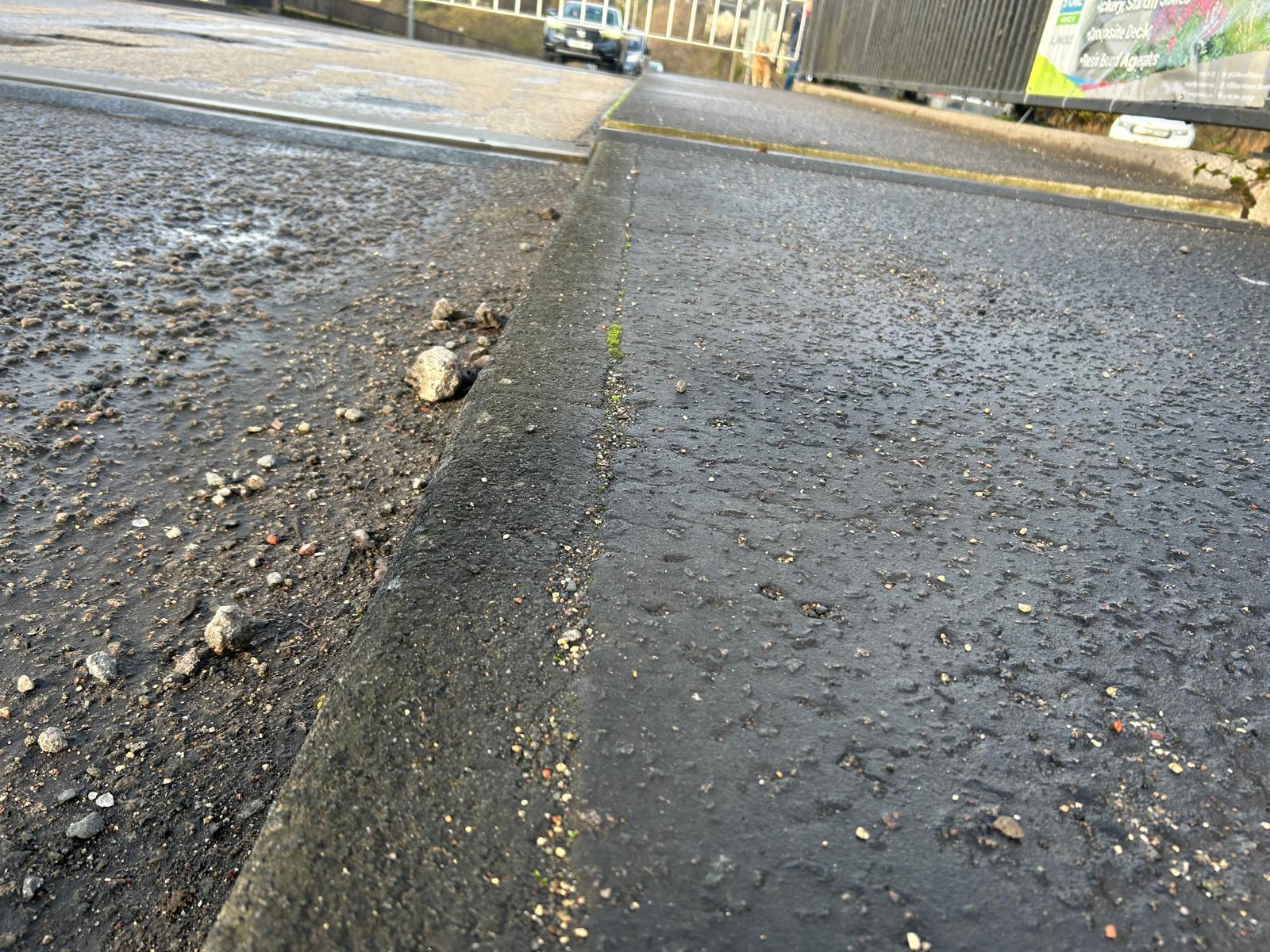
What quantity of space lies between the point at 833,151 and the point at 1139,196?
1.46 metres

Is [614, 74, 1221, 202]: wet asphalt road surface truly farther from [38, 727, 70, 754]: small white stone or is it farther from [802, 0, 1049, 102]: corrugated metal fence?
[38, 727, 70, 754]: small white stone

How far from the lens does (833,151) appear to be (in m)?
4.52

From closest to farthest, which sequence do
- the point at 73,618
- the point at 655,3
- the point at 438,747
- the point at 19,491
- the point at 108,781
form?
the point at 438,747 → the point at 108,781 → the point at 73,618 → the point at 19,491 → the point at 655,3

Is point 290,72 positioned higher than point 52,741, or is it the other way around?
point 290,72

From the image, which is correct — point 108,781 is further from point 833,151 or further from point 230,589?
point 833,151

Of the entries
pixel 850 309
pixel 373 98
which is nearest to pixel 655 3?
pixel 373 98

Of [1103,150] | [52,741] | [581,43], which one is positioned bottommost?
[52,741]

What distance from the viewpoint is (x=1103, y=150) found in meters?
5.81

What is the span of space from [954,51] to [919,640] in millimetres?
10123

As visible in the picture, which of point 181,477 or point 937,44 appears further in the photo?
point 937,44

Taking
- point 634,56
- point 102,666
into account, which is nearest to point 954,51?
point 102,666

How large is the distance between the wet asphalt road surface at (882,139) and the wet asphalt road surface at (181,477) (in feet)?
8.70

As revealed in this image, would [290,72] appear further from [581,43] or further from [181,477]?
[581,43]

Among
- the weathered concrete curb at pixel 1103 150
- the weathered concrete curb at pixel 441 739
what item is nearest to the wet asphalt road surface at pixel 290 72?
the weathered concrete curb at pixel 1103 150
